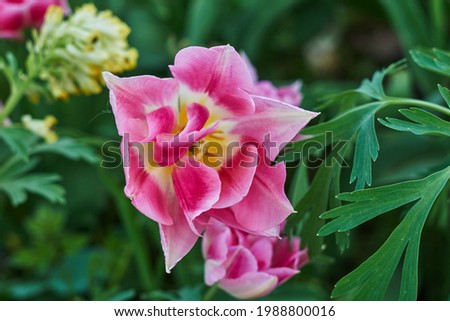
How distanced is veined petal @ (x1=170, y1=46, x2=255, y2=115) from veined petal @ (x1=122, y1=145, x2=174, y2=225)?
9 centimetres

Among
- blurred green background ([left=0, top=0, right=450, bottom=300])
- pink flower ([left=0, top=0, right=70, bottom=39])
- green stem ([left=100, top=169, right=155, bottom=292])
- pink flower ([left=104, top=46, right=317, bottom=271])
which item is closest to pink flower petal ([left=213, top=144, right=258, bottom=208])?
pink flower ([left=104, top=46, right=317, bottom=271])

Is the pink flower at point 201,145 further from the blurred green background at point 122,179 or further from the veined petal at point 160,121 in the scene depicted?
the blurred green background at point 122,179

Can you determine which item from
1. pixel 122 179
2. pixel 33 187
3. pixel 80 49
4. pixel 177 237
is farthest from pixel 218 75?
pixel 122 179

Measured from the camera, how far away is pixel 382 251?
2.43 ft

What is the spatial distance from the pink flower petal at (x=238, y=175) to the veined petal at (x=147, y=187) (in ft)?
0.18

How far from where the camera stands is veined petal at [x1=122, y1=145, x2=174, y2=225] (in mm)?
663

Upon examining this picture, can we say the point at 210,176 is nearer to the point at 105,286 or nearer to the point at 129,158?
the point at 129,158

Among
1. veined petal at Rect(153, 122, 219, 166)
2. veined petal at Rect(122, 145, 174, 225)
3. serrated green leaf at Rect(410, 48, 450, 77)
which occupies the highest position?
serrated green leaf at Rect(410, 48, 450, 77)

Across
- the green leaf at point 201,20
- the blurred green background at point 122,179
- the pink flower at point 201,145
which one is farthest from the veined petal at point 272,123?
the green leaf at point 201,20

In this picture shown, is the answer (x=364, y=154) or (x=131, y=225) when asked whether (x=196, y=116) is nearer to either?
(x=364, y=154)

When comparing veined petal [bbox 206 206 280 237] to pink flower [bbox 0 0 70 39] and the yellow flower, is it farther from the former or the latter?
pink flower [bbox 0 0 70 39]

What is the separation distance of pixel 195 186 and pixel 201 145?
59mm
